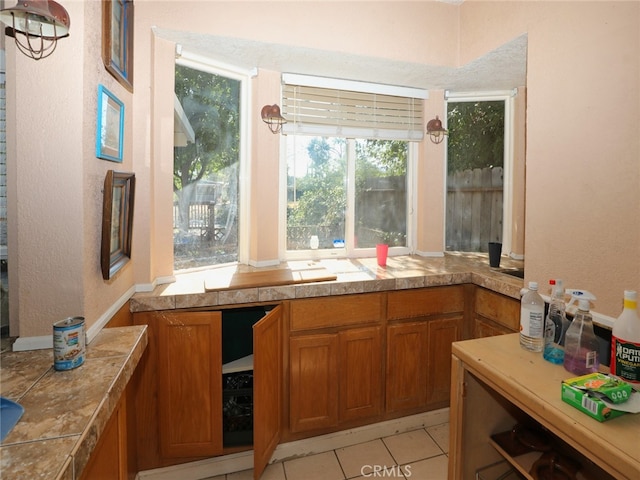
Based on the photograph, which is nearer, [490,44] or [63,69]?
[63,69]

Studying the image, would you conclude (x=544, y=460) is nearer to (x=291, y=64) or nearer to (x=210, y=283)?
(x=210, y=283)

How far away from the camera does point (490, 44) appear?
2.14 metres

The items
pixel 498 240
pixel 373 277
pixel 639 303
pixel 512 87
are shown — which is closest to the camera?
pixel 639 303

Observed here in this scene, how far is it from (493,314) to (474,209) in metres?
1.18

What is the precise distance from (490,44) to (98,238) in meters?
2.41

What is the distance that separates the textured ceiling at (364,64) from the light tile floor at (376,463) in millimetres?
2433

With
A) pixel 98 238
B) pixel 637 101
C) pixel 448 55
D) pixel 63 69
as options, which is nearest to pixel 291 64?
pixel 448 55

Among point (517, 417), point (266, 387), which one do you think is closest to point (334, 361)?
point (266, 387)

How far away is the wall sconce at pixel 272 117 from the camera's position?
6.93 ft

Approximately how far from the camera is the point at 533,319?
52.9 inches

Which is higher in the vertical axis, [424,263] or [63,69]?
[63,69]

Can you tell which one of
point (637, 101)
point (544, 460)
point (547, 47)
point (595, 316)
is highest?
point (547, 47)

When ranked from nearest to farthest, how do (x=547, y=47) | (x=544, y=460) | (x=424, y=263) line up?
1. (x=544, y=460)
2. (x=547, y=47)
3. (x=424, y=263)

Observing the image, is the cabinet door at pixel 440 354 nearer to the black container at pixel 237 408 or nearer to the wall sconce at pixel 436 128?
the black container at pixel 237 408
